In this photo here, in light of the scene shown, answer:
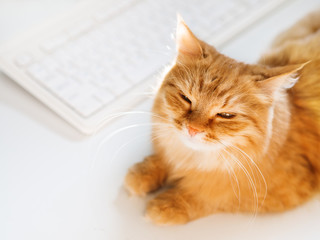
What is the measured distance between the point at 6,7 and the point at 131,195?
0.86 meters

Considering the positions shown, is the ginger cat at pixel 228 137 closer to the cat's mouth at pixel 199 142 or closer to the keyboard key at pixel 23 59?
the cat's mouth at pixel 199 142

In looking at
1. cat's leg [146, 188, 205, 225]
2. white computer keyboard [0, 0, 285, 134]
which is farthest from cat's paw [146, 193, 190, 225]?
white computer keyboard [0, 0, 285, 134]

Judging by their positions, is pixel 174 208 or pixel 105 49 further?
pixel 105 49

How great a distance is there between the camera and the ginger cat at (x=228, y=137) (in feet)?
2.62

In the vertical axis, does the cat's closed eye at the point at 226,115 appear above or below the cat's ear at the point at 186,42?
below

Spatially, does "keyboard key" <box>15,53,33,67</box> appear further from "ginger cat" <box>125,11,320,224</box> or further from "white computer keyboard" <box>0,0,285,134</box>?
"ginger cat" <box>125,11,320,224</box>

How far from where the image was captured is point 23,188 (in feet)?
2.88

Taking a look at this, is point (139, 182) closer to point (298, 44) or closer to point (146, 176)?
point (146, 176)

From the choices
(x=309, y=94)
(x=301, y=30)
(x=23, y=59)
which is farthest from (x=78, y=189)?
(x=301, y=30)

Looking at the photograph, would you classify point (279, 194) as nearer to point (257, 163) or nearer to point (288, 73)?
point (257, 163)

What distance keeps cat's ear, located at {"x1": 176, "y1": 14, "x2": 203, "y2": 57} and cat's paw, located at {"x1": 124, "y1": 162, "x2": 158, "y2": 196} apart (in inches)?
13.0

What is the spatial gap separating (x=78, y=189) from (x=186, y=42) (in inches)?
18.2

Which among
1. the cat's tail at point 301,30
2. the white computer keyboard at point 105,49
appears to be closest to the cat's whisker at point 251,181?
the white computer keyboard at point 105,49

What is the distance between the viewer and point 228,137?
0.81 meters
